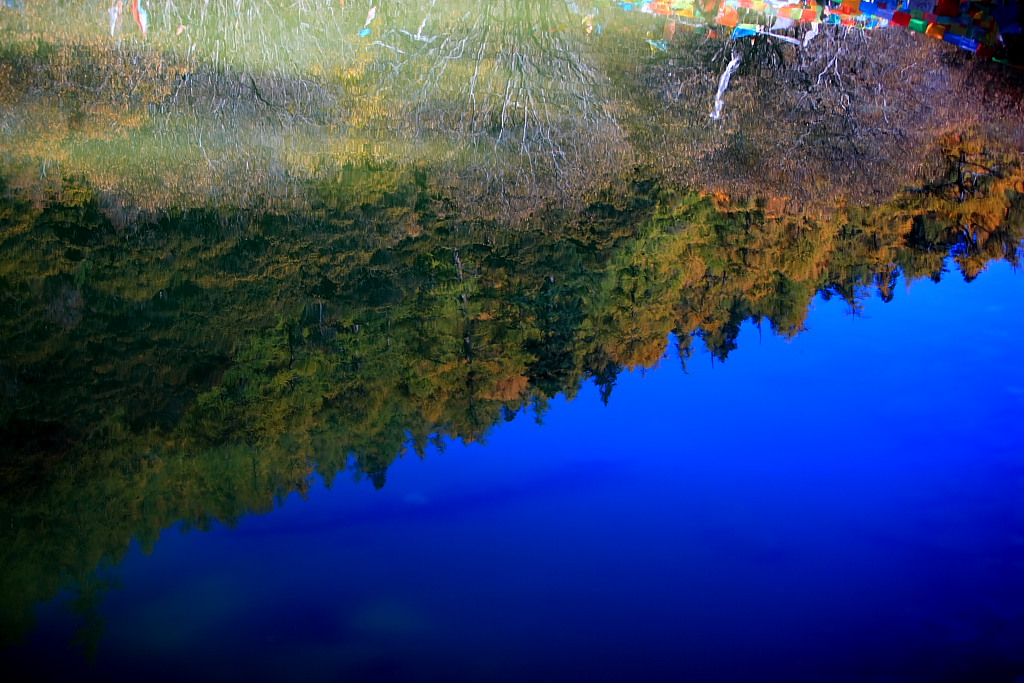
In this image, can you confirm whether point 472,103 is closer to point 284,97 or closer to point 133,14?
point 284,97

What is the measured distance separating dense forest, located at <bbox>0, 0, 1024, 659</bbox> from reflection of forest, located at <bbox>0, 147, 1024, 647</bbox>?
0.02m

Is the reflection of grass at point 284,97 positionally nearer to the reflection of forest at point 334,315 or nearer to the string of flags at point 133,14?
the string of flags at point 133,14

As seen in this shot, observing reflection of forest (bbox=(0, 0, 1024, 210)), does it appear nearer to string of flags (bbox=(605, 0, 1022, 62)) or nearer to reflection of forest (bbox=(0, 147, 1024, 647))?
string of flags (bbox=(605, 0, 1022, 62))

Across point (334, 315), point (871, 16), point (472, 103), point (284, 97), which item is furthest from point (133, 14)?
point (871, 16)

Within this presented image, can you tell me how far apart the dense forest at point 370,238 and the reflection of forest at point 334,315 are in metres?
0.02

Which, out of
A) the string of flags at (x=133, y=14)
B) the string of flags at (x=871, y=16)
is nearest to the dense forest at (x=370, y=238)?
the string of flags at (x=133, y=14)

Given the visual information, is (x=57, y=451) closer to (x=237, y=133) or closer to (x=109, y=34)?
(x=237, y=133)

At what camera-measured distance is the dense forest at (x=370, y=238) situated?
422 centimetres

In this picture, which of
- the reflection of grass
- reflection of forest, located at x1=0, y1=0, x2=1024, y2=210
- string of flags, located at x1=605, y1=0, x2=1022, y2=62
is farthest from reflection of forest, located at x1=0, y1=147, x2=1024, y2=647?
string of flags, located at x1=605, y1=0, x2=1022, y2=62

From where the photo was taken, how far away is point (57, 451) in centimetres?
401

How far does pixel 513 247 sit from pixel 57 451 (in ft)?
10.5

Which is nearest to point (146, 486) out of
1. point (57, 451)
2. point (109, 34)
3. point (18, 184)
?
point (57, 451)

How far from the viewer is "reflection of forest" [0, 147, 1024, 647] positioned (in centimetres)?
392

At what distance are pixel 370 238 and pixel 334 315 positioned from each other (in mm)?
1017
